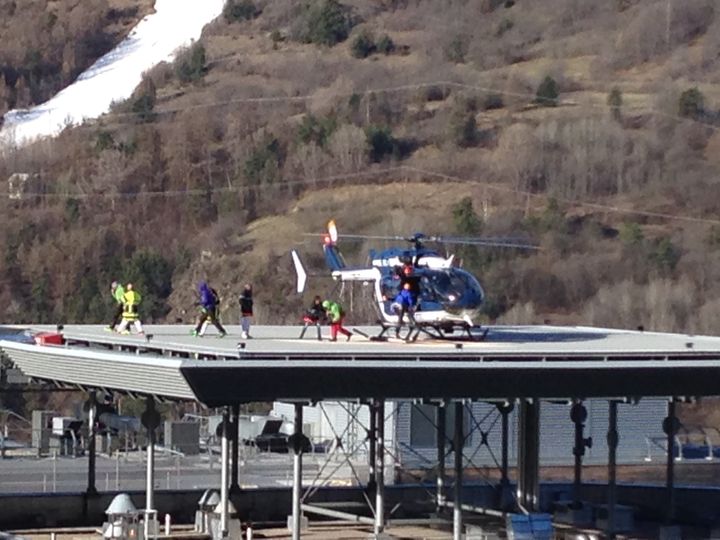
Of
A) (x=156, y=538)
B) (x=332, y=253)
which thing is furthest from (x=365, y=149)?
(x=156, y=538)

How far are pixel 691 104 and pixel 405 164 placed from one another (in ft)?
62.7

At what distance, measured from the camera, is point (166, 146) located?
147750mm

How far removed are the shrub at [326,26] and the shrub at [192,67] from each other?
874 cm

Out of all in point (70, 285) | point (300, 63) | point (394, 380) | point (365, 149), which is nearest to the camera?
point (394, 380)

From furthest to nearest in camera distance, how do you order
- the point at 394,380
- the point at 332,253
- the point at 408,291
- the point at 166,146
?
the point at 166,146 < the point at 332,253 < the point at 408,291 < the point at 394,380

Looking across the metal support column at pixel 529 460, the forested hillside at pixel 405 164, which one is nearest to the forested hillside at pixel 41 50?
the forested hillside at pixel 405 164

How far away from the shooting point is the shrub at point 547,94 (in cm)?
14050

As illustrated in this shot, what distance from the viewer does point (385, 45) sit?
16525cm

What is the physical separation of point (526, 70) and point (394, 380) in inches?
4407

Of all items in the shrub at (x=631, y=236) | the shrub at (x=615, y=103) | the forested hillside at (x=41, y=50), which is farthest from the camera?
the forested hillside at (x=41, y=50)

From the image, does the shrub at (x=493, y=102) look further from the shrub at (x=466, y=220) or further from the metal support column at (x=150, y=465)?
the metal support column at (x=150, y=465)

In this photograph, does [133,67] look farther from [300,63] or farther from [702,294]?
A: [702,294]

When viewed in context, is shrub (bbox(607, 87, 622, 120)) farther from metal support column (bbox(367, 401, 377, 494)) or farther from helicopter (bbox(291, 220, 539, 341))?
helicopter (bbox(291, 220, 539, 341))

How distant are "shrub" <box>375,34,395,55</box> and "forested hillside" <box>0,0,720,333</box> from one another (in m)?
0.17
